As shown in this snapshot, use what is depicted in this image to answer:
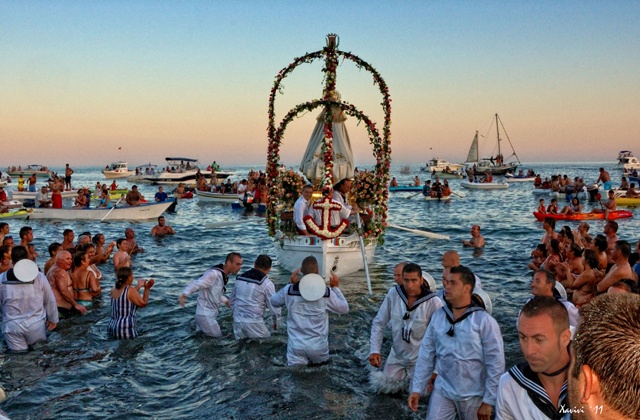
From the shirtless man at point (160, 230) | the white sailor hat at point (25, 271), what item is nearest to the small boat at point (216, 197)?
the shirtless man at point (160, 230)

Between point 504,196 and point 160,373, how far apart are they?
43528 mm

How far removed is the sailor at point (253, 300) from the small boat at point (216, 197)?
3009 cm

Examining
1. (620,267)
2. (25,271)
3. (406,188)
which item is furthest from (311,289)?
(406,188)

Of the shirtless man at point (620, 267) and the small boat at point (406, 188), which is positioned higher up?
the small boat at point (406, 188)

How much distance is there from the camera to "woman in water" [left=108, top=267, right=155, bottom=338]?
8.77m

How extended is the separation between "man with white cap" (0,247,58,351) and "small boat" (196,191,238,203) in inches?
1175

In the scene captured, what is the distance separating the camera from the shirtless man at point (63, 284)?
1040cm

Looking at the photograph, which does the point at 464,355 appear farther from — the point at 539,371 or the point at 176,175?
the point at 176,175

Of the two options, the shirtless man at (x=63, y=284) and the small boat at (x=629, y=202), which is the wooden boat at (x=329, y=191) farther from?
Answer: the small boat at (x=629, y=202)

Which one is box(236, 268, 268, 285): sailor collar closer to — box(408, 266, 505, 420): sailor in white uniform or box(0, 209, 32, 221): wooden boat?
box(408, 266, 505, 420): sailor in white uniform

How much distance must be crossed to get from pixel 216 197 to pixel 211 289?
31.8 metres

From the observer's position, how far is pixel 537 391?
3.57 metres

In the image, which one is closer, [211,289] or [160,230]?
[211,289]

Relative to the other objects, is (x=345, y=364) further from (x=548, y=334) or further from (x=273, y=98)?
(x=273, y=98)
